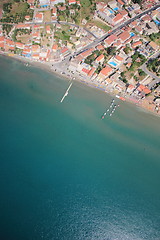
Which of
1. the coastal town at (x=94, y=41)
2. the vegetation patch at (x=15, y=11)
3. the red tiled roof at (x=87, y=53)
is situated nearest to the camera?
A: the coastal town at (x=94, y=41)

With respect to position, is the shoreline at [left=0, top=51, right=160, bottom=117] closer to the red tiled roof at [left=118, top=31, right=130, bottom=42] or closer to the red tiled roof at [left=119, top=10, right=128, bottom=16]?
the red tiled roof at [left=118, top=31, right=130, bottom=42]

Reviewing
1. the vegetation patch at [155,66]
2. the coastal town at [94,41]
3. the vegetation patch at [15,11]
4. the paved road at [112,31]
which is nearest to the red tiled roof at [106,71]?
the coastal town at [94,41]

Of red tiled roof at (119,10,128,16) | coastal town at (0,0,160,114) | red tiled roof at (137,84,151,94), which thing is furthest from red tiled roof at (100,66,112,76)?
red tiled roof at (119,10,128,16)

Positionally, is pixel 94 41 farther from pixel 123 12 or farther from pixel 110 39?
pixel 123 12

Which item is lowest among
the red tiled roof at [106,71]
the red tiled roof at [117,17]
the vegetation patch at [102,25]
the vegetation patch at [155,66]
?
the red tiled roof at [106,71]

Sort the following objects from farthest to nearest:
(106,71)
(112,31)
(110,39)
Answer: (112,31)
(110,39)
(106,71)

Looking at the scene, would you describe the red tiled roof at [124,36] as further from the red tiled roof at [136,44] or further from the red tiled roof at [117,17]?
the red tiled roof at [117,17]

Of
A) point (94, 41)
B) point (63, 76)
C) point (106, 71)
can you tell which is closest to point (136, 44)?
point (94, 41)

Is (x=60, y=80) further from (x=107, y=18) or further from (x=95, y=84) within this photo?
(x=107, y=18)

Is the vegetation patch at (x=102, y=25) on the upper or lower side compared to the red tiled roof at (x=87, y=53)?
upper
